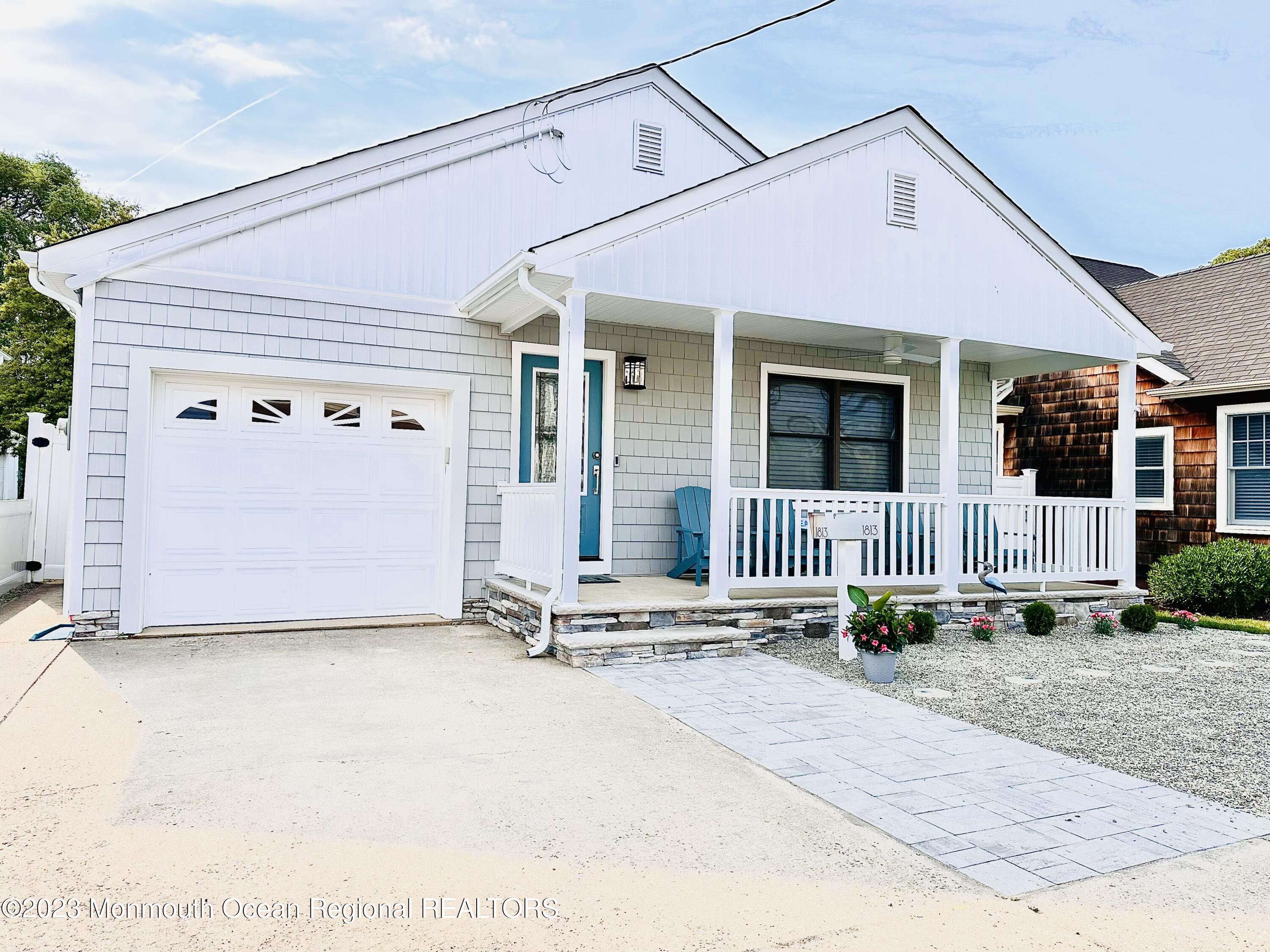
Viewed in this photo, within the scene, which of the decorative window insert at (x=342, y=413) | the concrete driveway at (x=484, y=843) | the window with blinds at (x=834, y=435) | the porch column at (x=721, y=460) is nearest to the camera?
the concrete driveway at (x=484, y=843)

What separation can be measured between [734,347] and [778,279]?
1679 mm

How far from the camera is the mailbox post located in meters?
5.95

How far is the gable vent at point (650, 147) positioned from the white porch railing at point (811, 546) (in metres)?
3.36

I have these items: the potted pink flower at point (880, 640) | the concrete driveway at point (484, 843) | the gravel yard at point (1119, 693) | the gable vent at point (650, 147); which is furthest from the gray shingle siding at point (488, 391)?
the potted pink flower at point (880, 640)

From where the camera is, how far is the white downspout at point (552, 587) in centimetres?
589

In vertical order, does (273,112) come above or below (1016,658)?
above

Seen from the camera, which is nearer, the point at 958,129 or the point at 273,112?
the point at 273,112

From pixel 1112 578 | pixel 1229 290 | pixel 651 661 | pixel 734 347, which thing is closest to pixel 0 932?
pixel 651 661

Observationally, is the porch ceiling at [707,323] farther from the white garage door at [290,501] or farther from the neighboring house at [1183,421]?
the neighboring house at [1183,421]

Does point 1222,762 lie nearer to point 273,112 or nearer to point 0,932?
point 0,932

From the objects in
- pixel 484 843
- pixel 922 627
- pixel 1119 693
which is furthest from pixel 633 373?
pixel 484 843

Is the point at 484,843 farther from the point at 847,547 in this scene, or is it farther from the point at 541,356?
the point at 541,356

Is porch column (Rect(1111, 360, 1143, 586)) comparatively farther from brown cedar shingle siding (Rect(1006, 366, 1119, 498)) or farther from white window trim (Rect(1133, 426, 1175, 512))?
brown cedar shingle siding (Rect(1006, 366, 1119, 498))

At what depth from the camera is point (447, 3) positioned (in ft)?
30.1
